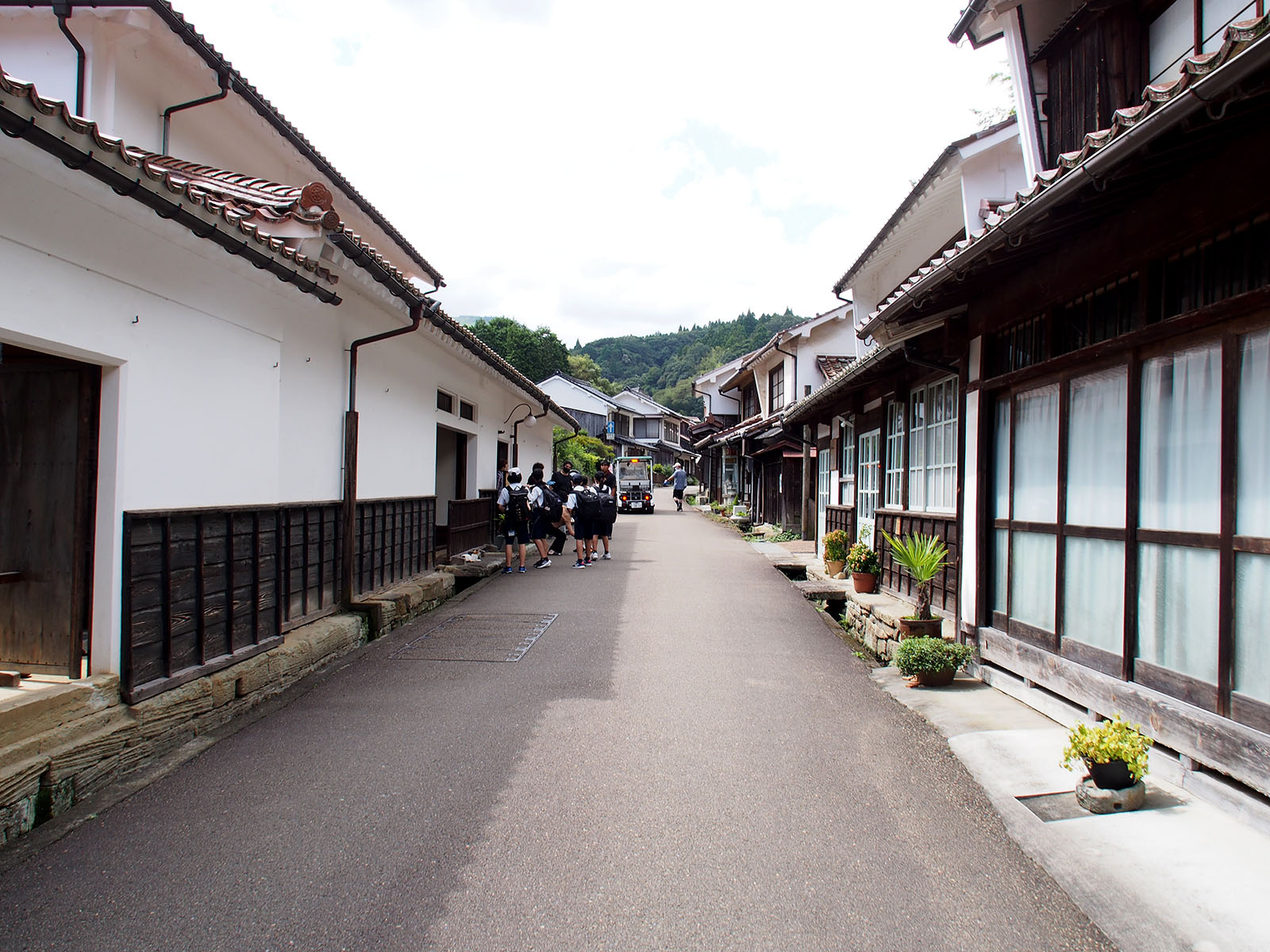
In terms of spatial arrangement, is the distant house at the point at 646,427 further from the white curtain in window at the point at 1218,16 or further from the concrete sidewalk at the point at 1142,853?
the concrete sidewalk at the point at 1142,853

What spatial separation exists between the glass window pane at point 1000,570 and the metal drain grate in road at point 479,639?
447 centimetres

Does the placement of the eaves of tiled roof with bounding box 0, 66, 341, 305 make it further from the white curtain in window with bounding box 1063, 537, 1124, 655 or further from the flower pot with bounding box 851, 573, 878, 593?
the flower pot with bounding box 851, 573, 878, 593

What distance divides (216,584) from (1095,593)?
245 inches

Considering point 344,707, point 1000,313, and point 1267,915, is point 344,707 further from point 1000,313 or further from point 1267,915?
point 1000,313

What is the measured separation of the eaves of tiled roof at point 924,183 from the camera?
8.36 m

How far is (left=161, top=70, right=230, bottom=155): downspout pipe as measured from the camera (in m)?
7.68

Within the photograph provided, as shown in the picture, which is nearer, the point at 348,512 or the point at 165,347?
the point at 165,347

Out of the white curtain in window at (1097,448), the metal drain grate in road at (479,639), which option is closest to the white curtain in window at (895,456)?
the white curtain in window at (1097,448)

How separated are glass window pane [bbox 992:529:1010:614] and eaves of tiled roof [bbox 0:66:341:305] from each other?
6.08 meters

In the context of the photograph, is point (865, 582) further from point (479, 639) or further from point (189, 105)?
point (189, 105)

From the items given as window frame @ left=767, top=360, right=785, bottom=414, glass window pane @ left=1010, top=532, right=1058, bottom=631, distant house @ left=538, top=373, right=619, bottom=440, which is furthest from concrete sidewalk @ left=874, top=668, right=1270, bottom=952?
distant house @ left=538, top=373, right=619, bottom=440

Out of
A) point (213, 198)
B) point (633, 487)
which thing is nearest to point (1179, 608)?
point (213, 198)

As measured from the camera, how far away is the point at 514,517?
44.7 feet

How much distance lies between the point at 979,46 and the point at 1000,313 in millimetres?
3830
